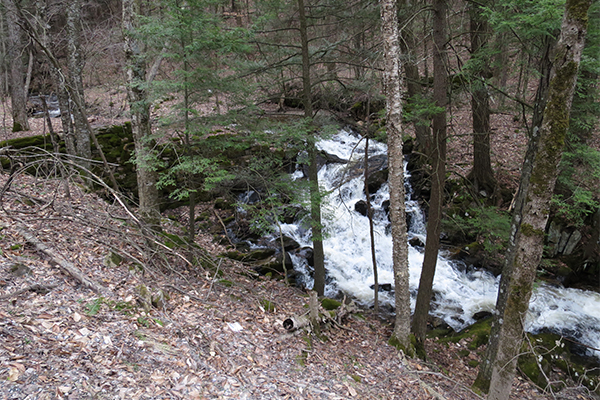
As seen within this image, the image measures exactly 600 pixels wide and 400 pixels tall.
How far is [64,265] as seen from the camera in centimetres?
441

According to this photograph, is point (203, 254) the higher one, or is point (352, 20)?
point (352, 20)

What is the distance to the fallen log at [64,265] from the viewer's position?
4.32m

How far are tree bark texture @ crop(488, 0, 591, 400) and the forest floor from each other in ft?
2.98

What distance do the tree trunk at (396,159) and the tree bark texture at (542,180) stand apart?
81.0 inches

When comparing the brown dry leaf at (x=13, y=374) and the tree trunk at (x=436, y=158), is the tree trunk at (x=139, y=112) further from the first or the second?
the tree trunk at (x=436, y=158)

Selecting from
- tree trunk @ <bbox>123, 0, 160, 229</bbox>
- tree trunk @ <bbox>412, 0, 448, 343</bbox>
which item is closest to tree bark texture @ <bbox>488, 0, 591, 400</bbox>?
tree trunk @ <bbox>412, 0, 448, 343</bbox>

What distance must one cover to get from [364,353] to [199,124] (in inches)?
193

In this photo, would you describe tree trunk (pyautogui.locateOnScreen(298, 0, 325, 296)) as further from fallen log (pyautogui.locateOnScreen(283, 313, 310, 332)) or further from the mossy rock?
the mossy rock

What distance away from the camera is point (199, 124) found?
6160 mm

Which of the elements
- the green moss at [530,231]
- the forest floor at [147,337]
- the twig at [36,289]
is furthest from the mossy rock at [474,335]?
the twig at [36,289]

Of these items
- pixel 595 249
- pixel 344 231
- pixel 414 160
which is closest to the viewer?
pixel 595 249

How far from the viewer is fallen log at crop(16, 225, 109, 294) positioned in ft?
14.2

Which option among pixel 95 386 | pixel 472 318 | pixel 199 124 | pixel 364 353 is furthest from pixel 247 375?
pixel 472 318

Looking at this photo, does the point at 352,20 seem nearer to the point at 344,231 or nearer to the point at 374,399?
the point at 344,231
